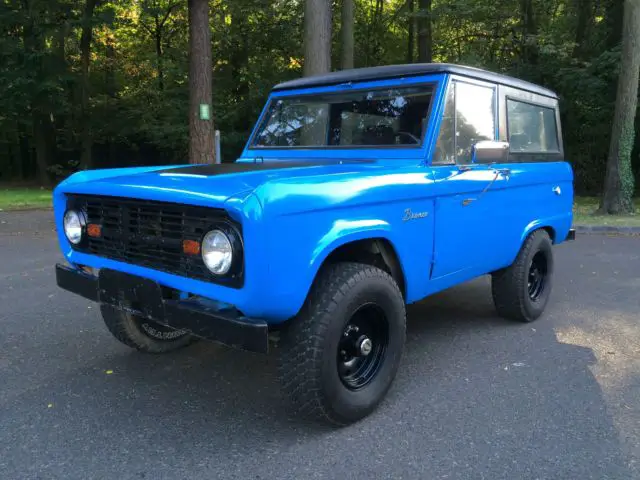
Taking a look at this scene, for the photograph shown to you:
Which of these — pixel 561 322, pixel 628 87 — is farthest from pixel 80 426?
pixel 628 87

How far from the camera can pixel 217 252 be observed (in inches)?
96.6

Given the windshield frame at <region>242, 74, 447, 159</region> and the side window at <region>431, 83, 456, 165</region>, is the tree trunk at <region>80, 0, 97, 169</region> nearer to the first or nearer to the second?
the windshield frame at <region>242, 74, 447, 159</region>

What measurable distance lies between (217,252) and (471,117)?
7.28 feet

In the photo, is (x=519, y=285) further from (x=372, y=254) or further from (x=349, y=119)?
(x=349, y=119)

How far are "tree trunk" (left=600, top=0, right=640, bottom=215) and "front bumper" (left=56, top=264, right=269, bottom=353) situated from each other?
11.5m

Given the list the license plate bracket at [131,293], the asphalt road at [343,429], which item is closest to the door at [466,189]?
the asphalt road at [343,429]

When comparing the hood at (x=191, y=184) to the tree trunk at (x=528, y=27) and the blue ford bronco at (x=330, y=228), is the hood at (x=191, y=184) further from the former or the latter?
the tree trunk at (x=528, y=27)

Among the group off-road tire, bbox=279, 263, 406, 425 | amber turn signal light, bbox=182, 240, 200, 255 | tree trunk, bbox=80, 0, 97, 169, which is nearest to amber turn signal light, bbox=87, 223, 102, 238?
amber turn signal light, bbox=182, 240, 200, 255

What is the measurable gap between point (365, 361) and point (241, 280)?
3.37 feet

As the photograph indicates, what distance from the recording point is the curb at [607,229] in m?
9.66

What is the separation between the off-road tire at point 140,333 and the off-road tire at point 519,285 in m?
2.54

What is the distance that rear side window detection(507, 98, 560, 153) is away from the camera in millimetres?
4297

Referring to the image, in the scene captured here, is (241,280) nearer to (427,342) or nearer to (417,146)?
(417,146)

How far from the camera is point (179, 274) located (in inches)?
106
